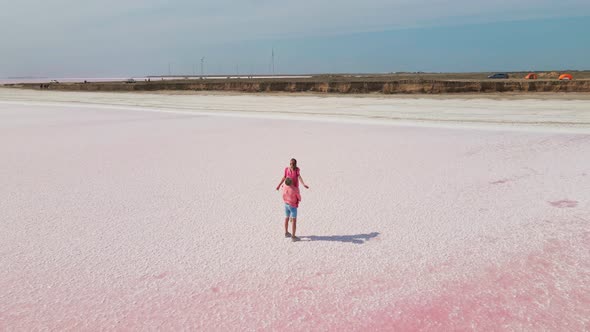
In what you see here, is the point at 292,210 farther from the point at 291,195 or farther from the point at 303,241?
the point at 303,241

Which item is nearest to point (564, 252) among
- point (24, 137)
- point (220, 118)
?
point (24, 137)

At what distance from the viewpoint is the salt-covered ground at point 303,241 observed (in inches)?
155

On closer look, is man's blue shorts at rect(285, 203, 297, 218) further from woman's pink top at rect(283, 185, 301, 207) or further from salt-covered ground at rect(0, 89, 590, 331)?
salt-covered ground at rect(0, 89, 590, 331)

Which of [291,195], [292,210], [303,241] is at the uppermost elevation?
[291,195]

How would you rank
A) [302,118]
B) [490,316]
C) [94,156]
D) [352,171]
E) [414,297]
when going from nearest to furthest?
[490,316] → [414,297] → [352,171] → [94,156] → [302,118]

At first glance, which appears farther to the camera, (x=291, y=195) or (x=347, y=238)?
(x=347, y=238)

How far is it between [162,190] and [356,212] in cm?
339

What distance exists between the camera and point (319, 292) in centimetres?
427

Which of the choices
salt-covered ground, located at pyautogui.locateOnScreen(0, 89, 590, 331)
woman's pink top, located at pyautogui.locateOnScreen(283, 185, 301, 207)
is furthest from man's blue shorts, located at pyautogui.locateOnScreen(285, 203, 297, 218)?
salt-covered ground, located at pyautogui.locateOnScreen(0, 89, 590, 331)

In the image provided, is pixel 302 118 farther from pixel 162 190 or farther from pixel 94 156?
pixel 162 190

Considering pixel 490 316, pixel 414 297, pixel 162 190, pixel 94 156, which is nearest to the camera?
pixel 490 316

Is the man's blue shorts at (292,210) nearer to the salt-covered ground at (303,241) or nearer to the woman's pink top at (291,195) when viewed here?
the woman's pink top at (291,195)

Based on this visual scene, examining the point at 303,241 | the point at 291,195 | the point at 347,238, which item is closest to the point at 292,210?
the point at 291,195

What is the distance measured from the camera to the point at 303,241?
218 inches
